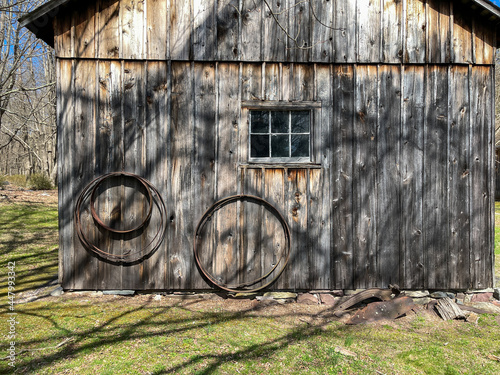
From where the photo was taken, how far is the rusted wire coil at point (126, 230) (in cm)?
473

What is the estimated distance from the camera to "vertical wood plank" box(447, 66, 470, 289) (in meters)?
4.92

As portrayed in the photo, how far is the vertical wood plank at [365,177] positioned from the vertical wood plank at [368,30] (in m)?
0.17

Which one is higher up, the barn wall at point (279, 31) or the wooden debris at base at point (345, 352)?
the barn wall at point (279, 31)

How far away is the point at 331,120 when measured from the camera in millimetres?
4895

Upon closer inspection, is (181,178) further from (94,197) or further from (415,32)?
(415,32)

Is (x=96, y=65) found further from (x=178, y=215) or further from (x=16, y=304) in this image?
(x=16, y=304)

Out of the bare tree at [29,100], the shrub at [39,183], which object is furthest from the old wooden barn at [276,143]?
the shrub at [39,183]

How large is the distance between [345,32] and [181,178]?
10.4 feet

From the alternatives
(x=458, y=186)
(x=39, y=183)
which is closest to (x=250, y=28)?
(x=458, y=186)

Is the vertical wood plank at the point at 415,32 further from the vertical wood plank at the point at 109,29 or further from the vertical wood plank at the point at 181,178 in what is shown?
the vertical wood plank at the point at 109,29

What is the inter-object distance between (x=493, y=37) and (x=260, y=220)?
435 cm

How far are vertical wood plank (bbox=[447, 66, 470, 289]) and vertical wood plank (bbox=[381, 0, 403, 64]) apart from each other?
89cm

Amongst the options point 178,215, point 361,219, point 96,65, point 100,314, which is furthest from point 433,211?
point 96,65

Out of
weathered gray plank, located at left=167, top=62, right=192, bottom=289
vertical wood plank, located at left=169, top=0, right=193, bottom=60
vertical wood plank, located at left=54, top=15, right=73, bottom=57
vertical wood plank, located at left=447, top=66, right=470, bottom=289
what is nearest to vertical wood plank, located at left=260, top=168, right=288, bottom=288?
weathered gray plank, located at left=167, top=62, right=192, bottom=289
